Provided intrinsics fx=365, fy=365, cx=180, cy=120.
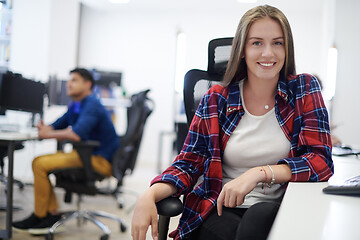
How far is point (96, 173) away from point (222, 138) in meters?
1.60

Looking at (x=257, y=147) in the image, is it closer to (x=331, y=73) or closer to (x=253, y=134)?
(x=253, y=134)

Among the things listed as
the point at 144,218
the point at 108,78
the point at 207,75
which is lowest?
the point at 144,218

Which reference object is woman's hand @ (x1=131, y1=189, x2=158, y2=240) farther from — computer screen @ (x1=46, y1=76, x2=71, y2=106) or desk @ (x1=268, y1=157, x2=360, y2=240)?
computer screen @ (x1=46, y1=76, x2=71, y2=106)

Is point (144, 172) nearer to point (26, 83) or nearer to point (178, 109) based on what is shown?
point (178, 109)

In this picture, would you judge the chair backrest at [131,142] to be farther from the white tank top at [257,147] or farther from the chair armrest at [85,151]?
the white tank top at [257,147]

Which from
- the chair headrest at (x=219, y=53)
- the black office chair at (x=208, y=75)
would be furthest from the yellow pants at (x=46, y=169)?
the chair headrest at (x=219, y=53)

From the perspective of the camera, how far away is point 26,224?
8.57 ft

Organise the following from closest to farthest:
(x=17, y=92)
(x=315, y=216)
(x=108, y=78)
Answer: (x=315, y=216)
(x=17, y=92)
(x=108, y=78)

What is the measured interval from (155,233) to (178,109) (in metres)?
5.58

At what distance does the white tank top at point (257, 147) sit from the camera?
1.12m

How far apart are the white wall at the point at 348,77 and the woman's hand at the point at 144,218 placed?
13.6ft

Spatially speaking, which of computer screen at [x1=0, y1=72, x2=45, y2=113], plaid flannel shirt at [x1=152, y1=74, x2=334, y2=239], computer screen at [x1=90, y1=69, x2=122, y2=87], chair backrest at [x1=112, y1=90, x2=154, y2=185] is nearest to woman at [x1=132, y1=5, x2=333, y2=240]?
plaid flannel shirt at [x1=152, y1=74, x2=334, y2=239]

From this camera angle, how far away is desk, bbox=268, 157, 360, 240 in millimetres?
517

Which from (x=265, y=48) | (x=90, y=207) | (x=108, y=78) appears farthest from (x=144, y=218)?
(x=108, y=78)
